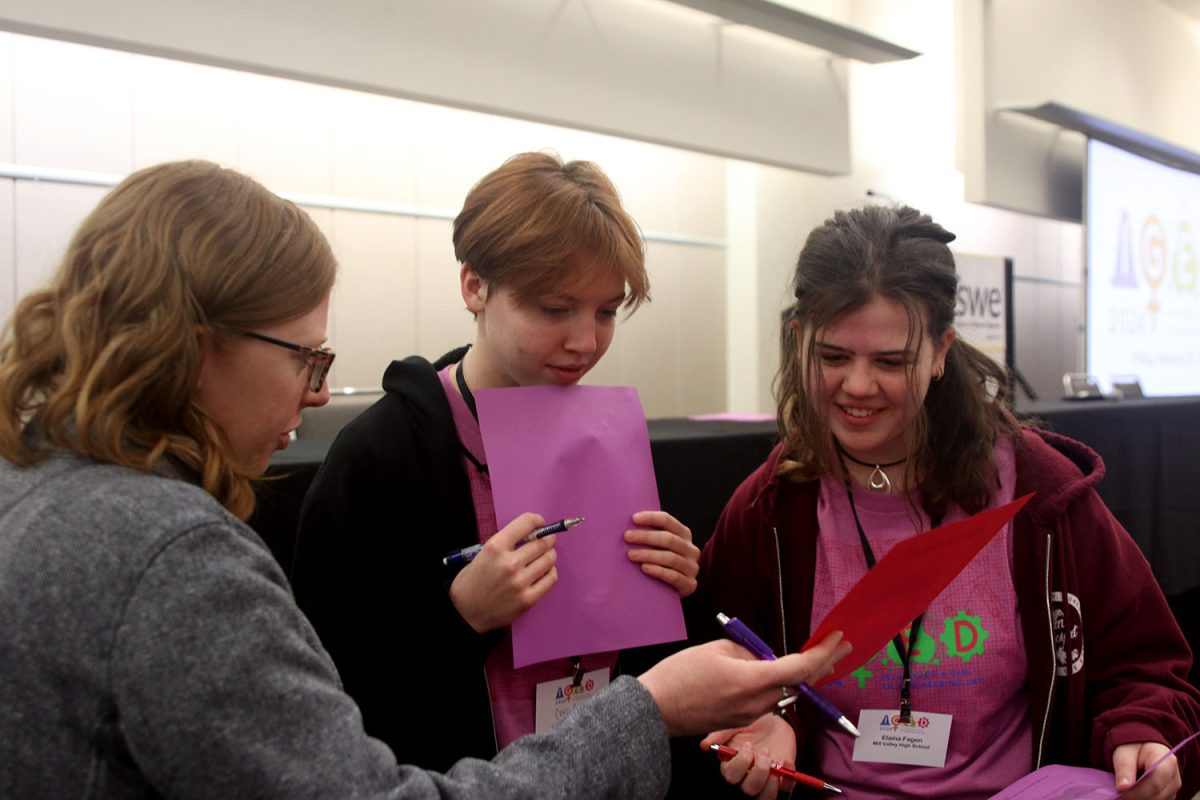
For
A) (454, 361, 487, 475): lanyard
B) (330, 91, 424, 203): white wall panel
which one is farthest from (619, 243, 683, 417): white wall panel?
(454, 361, 487, 475): lanyard

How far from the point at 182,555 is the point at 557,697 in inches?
25.5

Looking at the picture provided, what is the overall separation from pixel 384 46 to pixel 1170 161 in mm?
5584

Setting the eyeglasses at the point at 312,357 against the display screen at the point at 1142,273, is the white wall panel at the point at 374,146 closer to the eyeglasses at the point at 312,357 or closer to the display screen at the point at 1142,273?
the eyeglasses at the point at 312,357

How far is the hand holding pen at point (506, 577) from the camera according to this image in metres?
1.13

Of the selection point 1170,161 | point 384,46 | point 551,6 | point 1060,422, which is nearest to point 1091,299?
point 1170,161

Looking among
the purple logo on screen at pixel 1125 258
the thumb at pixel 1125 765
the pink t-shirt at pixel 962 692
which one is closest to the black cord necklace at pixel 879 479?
the pink t-shirt at pixel 962 692

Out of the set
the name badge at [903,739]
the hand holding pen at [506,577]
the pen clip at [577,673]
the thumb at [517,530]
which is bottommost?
the name badge at [903,739]

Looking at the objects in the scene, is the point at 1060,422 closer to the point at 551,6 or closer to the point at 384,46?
the point at 551,6

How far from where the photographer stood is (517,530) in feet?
3.75

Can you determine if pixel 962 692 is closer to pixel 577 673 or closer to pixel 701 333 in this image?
pixel 577 673

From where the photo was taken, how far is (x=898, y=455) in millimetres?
1553

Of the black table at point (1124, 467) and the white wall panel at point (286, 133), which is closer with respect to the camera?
the black table at point (1124, 467)

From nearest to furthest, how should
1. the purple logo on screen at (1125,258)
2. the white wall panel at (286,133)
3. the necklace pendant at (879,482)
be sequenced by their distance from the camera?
the necklace pendant at (879,482) → the white wall panel at (286,133) → the purple logo on screen at (1125,258)

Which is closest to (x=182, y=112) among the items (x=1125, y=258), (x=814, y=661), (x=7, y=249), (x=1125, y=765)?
(x=7, y=249)
